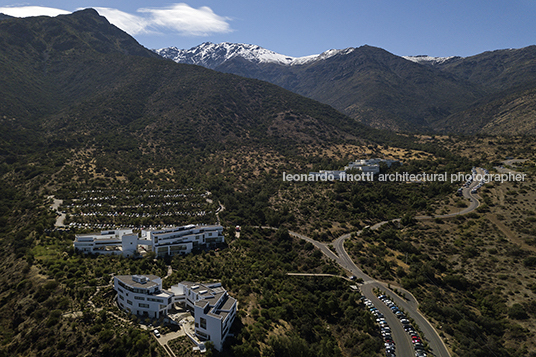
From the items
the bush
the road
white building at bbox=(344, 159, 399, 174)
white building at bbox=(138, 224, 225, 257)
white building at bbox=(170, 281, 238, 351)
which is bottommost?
the bush

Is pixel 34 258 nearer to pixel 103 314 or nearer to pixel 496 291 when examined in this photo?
pixel 103 314

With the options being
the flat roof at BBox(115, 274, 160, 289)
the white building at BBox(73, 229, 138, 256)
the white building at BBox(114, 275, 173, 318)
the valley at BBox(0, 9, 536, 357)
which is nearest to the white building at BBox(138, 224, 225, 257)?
the valley at BBox(0, 9, 536, 357)

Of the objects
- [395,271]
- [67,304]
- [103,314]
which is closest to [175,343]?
[103,314]

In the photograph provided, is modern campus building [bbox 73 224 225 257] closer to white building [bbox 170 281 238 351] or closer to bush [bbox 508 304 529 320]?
white building [bbox 170 281 238 351]

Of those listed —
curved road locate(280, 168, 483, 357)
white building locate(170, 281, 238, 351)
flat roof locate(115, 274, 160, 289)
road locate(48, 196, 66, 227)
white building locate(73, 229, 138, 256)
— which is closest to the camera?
white building locate(170, 281, 238, 351)

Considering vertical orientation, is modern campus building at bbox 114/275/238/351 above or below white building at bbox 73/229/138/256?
below

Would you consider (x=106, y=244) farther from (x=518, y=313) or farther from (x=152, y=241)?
(x=518, y=313)

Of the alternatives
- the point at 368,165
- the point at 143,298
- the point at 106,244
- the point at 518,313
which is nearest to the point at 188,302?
the point at 143,298
